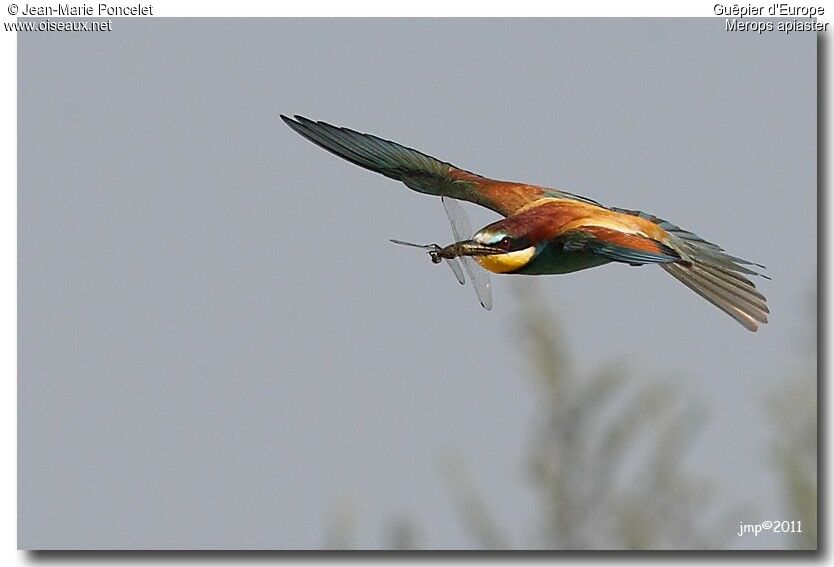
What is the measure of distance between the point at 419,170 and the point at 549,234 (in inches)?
22.4

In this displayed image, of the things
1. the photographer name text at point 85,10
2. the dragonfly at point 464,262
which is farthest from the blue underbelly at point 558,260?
the photographer name text at point 85,10

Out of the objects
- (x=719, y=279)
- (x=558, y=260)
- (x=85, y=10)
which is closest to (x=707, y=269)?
(x=719, y=279)

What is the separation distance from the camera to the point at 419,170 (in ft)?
14.0

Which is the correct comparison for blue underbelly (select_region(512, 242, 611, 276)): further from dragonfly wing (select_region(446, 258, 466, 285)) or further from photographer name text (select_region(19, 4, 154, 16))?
photographer name text (select_region(19, 4, 154, 16))

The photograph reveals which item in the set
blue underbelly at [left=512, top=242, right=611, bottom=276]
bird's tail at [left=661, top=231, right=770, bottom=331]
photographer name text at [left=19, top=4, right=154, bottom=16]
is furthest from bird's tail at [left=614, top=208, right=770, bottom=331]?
photographer name text at [left=19, top=4, right=154, bottom=16]

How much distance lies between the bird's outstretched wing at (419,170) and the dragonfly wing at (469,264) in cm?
8

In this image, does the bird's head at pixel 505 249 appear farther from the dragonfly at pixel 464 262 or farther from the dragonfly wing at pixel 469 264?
the dragonfly wing at pixel 469 264

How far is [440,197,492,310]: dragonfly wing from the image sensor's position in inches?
158

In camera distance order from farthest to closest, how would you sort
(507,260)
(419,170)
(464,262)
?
(419,170) → (464,262) → (507,260)

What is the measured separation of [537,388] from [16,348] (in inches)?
50.3

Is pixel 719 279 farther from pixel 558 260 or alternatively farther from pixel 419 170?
pixel 419 170

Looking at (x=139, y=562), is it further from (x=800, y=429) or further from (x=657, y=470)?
(x=800, y=429)

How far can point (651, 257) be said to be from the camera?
3617 mm

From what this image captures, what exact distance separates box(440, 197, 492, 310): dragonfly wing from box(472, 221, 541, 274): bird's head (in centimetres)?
24
